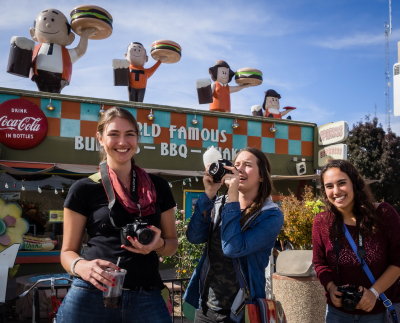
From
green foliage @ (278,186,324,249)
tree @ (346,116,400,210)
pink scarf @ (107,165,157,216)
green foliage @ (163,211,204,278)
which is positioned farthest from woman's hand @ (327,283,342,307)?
tree @ (346,116,400,210)

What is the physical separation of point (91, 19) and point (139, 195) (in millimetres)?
8159

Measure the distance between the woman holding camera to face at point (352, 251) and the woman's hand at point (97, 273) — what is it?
1176mm

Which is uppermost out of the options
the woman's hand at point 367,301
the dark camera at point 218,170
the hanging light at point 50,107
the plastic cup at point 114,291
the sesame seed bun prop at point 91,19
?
the sesame seed bun prop at point 91,19

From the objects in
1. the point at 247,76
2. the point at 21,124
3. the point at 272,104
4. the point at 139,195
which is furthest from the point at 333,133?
the point at 139,195

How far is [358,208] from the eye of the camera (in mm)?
2227

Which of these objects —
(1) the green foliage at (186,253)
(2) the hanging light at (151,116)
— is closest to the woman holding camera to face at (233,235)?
(1) the green foliage at (186,253)

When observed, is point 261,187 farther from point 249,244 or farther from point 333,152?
point 333,152

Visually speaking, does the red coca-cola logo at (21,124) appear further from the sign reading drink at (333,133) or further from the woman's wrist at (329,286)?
the woman's wrist at (329,286)

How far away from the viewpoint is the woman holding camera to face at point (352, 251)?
2059mm

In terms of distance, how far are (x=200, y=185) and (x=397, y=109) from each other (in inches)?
260

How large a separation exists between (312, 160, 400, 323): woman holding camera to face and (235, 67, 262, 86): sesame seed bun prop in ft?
32.0

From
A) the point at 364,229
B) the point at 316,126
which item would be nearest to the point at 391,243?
the point at 364,229

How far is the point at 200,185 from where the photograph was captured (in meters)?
10.0

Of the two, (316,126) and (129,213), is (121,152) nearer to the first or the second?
(129,213)
